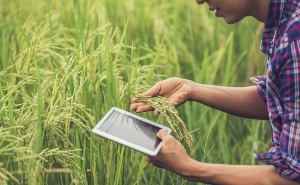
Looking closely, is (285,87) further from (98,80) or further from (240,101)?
(98,80)

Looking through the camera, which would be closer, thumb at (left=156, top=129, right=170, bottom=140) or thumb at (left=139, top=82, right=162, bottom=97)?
thumb at (left=156, top=129, right=170, bottom=140)

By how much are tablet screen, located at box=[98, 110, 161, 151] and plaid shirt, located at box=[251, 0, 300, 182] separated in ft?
1.12

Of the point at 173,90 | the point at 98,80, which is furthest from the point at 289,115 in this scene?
the point at 98,80

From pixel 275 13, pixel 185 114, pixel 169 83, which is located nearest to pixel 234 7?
pixel 275 13

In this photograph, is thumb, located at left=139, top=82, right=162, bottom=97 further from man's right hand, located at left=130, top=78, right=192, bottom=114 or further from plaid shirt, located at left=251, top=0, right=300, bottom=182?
plaid shirt, located at left=251, top=0, right=300, bottom=182

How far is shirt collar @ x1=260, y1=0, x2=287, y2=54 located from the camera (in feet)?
Result: 6.21

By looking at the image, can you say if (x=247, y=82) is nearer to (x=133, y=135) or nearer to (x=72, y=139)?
(x=72, y=139)

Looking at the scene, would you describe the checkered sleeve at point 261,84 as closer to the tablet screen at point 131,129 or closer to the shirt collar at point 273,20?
the shirt collar at point 273,20

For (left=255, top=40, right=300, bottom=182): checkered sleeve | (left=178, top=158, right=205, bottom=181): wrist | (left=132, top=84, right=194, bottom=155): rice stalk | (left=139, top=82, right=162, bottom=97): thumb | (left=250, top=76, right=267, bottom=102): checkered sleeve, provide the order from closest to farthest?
(left=255, top=40, right=300, bottom=182): checkered sleeve
(left=178, top=158, right=205, bottom=181): wrist
(left=132, top=84, right=194, bottom=155): rice stalk
(left=139, top=82, right=162, bottom=97): thumb
(left=250, top=76, right=267, bottom=102): checkered sleeve

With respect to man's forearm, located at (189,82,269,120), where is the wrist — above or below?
below

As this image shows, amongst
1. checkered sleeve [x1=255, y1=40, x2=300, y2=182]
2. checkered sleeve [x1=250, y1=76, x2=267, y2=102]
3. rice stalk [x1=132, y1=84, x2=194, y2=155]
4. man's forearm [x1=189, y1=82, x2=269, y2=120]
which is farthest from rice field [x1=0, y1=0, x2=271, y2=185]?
checkered sleeve [x1=255, y1=40, x2=300, y2=182]

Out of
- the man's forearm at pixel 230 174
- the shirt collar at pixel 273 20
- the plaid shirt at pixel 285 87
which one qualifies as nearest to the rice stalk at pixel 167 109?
the man's forearm at pixel 230 174

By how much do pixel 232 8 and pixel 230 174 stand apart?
21.2 inches

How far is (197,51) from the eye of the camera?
12.3 feet
